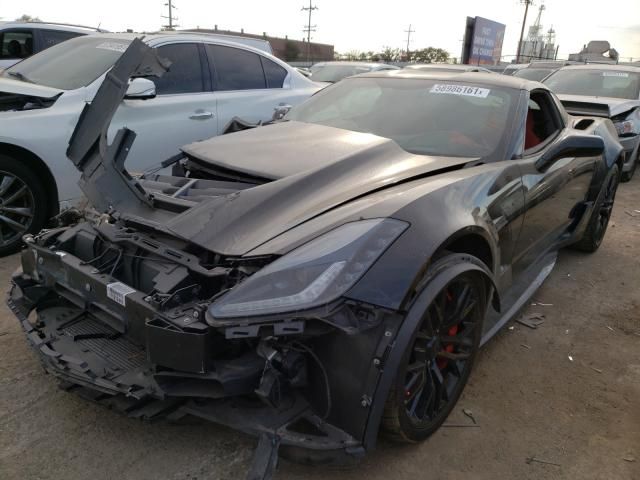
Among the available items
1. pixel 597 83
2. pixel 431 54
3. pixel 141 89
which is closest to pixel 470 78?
pixel 141 89

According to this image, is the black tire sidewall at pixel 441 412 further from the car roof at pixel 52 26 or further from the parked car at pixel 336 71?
the parked car at pixel 336 71

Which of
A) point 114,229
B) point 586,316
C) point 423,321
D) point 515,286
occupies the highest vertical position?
point 114,229

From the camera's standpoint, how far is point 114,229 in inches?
93.7

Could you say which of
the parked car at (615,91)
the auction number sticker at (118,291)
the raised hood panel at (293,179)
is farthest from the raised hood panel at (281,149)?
the parked car at (615,91)

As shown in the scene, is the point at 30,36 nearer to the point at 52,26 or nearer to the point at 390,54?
the point at 52,26

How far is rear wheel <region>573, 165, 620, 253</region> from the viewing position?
448 cm

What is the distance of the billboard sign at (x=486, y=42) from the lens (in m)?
34.8

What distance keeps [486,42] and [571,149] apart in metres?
38.8

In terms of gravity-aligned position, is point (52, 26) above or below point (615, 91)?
above

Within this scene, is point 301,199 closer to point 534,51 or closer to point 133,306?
point 133,306

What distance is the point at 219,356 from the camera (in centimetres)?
184

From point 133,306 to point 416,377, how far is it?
1129 millimetres

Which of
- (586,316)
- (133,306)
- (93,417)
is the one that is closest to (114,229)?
(133,306)

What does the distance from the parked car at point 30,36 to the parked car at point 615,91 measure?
7127mm
